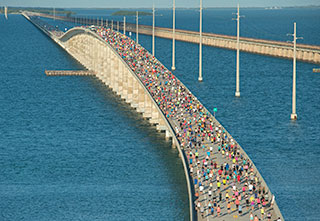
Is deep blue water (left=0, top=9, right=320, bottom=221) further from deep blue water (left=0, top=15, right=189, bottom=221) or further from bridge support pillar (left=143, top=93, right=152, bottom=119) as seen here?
bridge support pillar (left=143, top=93, right=152, bottom=119)

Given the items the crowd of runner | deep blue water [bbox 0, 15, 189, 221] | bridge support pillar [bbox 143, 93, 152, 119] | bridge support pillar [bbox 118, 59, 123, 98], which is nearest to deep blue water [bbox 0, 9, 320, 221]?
deep blue water [bbox 0, 15, 189, 221]

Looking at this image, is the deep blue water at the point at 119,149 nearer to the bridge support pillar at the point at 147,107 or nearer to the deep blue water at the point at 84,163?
the deep blue water at the point at 84,163

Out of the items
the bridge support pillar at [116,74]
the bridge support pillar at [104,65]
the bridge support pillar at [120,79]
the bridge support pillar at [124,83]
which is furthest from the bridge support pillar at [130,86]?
the bridge support pillar at [104,65]


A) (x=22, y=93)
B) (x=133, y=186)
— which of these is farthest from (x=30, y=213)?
(x=22, y=93)

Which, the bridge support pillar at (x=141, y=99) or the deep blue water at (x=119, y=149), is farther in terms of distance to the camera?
the bridge support pillar at (x=141, y=99)

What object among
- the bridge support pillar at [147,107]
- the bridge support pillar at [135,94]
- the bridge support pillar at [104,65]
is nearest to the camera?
the bridge support pillar at [147,107]

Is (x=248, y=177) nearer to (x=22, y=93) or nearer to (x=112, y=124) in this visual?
(x=112, y=124)
